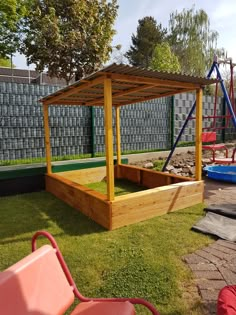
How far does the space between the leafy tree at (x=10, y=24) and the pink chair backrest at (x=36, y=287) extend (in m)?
15.7

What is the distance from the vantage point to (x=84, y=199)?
14.1 feet

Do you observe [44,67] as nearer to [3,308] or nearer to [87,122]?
[87,122]

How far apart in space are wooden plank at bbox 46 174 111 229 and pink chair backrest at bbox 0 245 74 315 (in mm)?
2072

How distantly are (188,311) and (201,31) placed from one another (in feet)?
97.1

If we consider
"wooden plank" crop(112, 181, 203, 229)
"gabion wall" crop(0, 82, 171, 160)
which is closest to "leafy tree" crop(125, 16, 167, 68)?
"gabion wall" crop(0, 82, 171, 160)

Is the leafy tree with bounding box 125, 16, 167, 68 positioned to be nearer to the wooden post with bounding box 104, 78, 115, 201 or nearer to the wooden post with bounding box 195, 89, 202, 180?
the wooden post with bounding box 195, 89, 202, 180

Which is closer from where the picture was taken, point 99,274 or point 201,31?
point 99,274

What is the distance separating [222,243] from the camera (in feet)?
10.7

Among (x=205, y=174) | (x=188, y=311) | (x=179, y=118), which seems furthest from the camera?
(x=179, y=118)

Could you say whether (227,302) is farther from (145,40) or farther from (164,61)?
(145,40)

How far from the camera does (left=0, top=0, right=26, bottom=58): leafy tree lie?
1385 centimetres

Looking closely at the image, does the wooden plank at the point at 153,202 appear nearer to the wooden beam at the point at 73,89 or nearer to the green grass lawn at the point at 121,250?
the green grass lawn at the point at 121,250

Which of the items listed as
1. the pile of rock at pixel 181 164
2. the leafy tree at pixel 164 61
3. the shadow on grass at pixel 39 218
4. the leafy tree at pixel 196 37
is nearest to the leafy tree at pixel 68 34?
the leafy tree at pixel 164 61

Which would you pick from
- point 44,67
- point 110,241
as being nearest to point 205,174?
point 110,241
